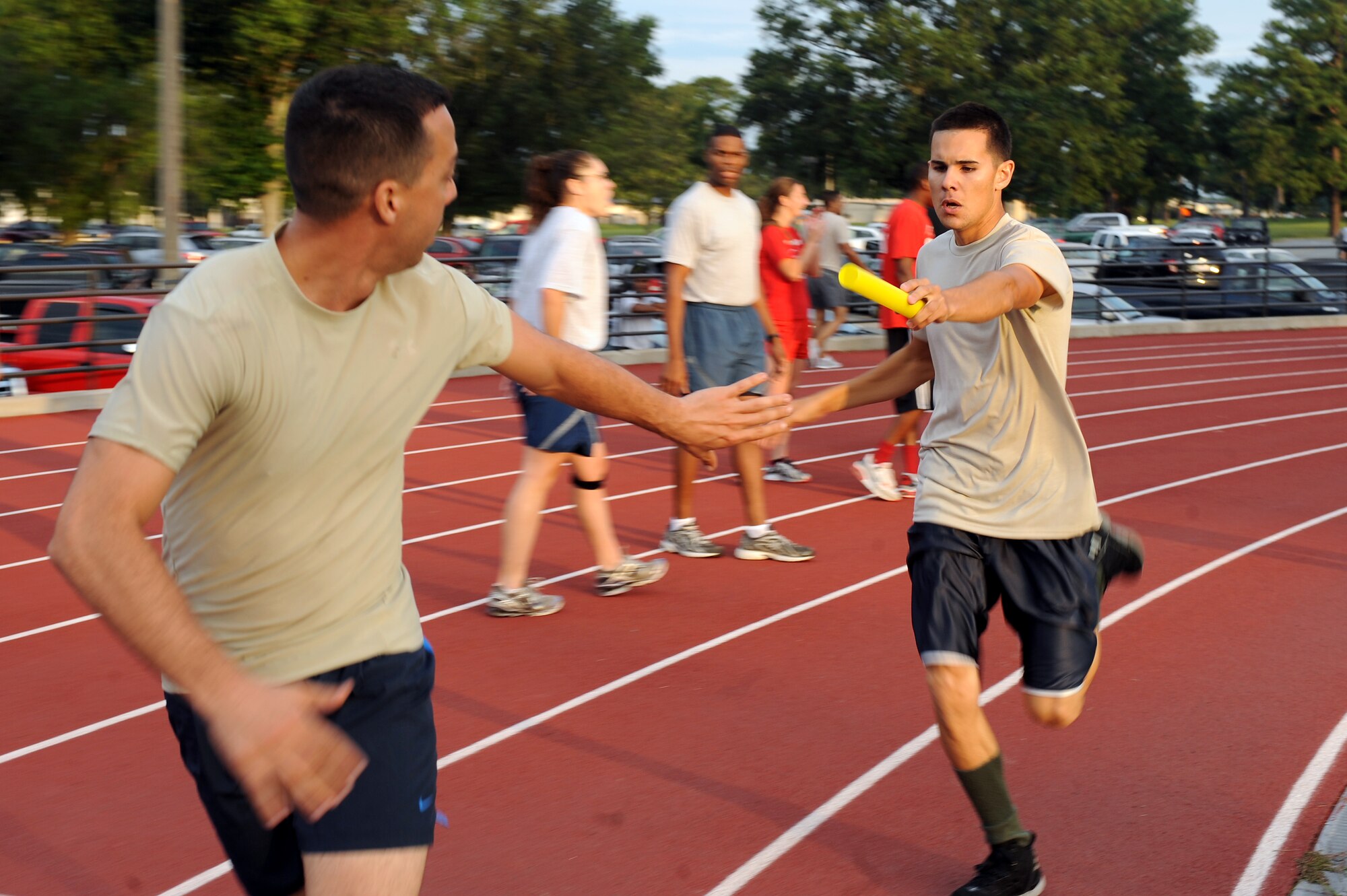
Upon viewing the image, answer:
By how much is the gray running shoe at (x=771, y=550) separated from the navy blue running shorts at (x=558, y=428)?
143 centimetres

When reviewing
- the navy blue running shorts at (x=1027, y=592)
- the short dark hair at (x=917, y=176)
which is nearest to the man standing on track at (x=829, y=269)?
the short dark hair at (x=917, y=176)

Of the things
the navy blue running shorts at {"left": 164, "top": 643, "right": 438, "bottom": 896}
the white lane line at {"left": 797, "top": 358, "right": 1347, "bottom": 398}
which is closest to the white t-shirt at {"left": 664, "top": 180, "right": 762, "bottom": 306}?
the navy blue running shorts at {"left": 164, "top": 643, "right": 438, "bottom": 896}

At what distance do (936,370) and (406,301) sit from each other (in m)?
1.96

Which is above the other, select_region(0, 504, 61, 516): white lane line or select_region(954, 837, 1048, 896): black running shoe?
select_region(0, 504, 61, 516): white lane line

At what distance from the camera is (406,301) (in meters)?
2.38

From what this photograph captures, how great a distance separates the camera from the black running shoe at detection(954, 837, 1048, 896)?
11.8 ft

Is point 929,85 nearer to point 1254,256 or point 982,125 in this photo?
point 1254,256

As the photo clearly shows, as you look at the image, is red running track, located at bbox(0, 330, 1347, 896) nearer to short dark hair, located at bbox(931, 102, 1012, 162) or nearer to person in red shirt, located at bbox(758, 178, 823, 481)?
person in red shirt, located at bbox(758, 178, 823, 481)

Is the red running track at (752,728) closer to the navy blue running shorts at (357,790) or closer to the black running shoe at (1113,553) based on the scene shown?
the black running shoe at (1113,553)

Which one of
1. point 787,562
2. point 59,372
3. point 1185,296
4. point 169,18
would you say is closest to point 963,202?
point 787,562

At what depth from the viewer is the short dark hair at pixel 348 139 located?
2.13 meters

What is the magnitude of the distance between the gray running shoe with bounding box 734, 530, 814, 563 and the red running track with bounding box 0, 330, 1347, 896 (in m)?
0.12

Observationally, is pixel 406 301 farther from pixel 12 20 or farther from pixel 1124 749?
pixel 12 20

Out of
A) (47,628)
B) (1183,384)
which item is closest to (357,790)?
(47,628)
